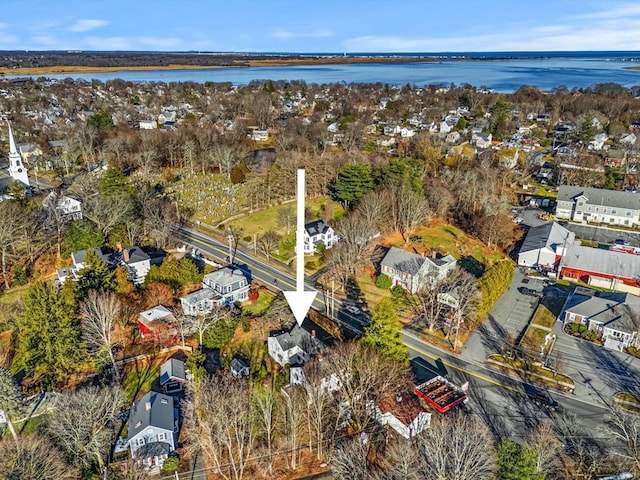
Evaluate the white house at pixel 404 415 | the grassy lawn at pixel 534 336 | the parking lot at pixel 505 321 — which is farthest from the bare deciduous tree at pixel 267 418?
the grassy lawn at pixel 534 336

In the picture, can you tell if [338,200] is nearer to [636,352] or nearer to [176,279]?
[176,279]

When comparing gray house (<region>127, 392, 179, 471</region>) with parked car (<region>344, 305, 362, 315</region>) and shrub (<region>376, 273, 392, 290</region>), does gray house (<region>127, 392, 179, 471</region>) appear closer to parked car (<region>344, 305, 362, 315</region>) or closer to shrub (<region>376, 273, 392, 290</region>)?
parked car (<region>344, 305, 362, 315</region>)

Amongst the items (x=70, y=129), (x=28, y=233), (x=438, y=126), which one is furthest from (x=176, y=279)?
(x=438, y=126)

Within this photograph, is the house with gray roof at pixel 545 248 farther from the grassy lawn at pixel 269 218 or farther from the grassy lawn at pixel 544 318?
the grassy lawn at pixel 269 218

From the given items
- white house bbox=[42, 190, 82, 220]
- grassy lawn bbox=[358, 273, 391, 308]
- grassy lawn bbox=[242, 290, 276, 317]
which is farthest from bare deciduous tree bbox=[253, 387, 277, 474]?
white house bbox=[42, 190, 82, 220]

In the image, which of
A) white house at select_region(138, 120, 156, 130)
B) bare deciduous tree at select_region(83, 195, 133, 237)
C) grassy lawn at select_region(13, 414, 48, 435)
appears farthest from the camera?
white house at select_region(138, 120, 156, 130)

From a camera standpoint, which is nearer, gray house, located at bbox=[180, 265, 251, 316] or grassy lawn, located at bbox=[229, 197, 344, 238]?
gray house, located at bbox=[180, 265, 251, 316]

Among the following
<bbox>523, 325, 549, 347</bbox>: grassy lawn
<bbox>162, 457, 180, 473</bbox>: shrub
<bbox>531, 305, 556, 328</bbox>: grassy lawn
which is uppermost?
<bbox>531, 305, 556, 328</bbox>: grassy lawn

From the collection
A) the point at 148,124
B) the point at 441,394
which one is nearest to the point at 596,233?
the point at 441,394
